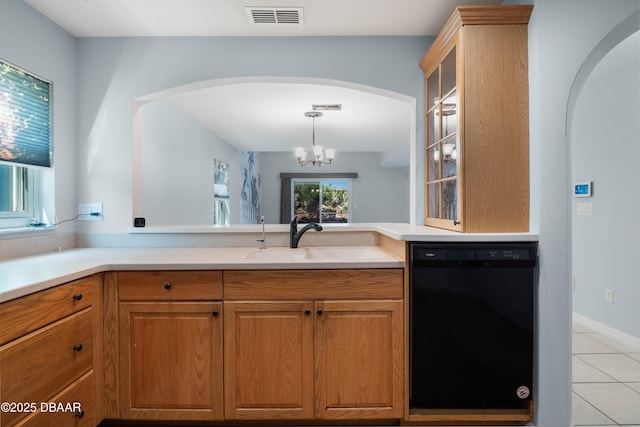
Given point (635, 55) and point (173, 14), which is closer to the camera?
point (173, 14)

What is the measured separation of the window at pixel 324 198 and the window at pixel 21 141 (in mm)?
7893

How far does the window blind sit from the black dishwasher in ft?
7.03

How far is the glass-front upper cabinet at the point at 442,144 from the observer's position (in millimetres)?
1907

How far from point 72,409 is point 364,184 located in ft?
29.2

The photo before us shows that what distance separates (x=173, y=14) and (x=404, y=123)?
12.2ft

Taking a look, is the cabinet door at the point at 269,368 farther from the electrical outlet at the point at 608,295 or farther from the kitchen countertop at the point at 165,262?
the electrical outlet at the point at 608,295

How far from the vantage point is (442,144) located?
6.85ft

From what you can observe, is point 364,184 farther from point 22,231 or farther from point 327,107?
point 22,231

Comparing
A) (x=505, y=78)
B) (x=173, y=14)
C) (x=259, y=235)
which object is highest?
(x=173, y=14)

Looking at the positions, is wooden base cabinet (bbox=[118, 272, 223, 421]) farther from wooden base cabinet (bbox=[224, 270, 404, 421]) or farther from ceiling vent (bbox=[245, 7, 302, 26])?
ceiling vent (bbox=[245, 7, 302, 26])

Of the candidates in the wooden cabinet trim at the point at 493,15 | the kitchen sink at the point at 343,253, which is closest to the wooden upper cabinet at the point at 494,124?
the wooden cabinet trim at the point at 493,15

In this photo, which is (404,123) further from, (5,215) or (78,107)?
(5,215)

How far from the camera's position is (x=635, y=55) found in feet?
9.37

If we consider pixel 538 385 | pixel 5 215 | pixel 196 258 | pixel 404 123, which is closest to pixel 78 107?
pixel 5 215
